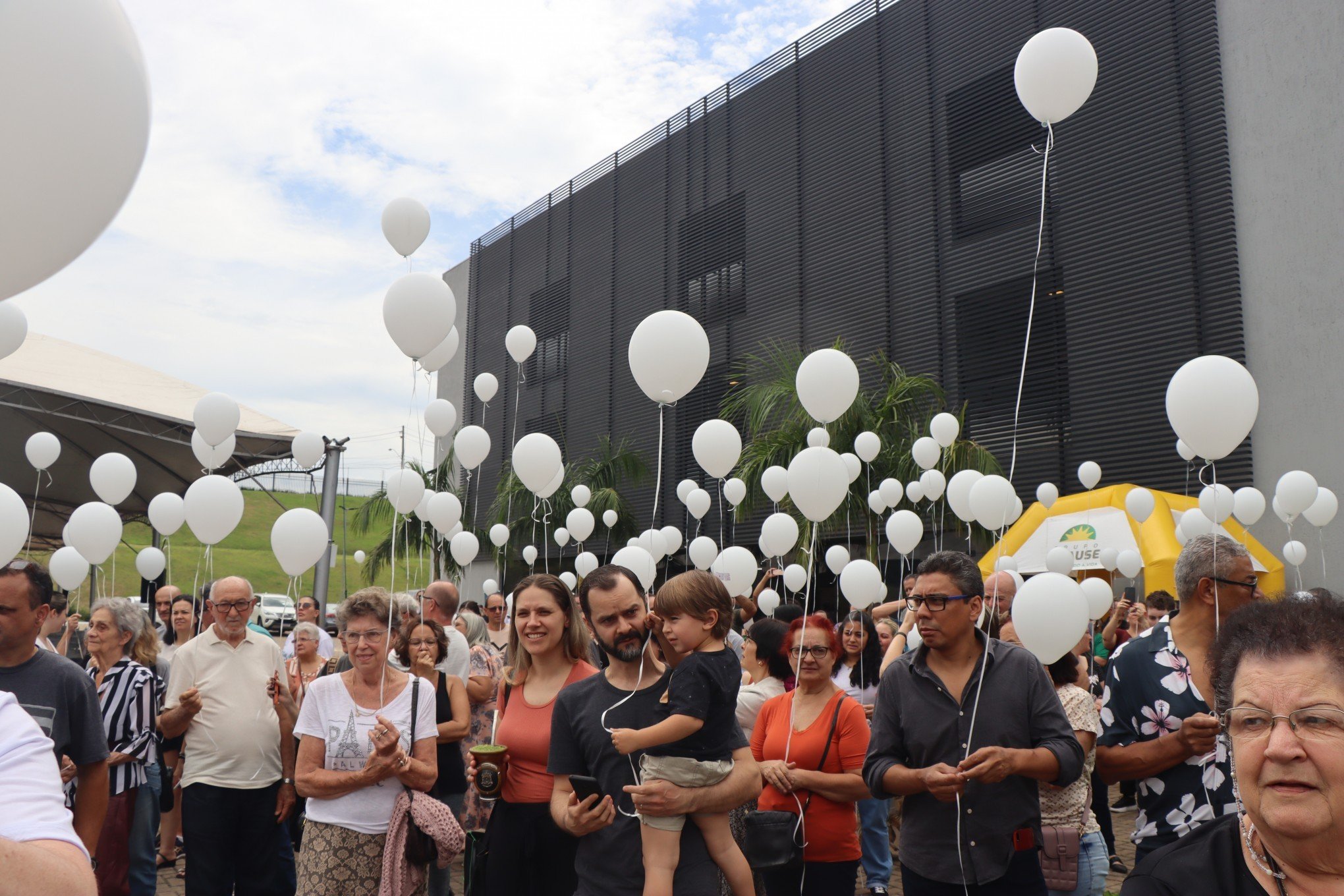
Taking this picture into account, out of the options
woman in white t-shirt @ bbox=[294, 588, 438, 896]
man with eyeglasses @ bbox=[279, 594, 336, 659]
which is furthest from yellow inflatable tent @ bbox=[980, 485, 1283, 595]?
woman in white t-shirt @ bbox=[294, 588, 438, 896]

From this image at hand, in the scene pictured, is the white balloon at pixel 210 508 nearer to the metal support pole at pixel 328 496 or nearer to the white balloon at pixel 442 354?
the white balloon at pixel 442 354

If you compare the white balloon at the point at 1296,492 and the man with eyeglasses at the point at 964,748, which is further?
the white balloon at the point at 1296,492

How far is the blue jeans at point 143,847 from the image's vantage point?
465cm

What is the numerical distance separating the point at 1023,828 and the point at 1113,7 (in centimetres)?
1363

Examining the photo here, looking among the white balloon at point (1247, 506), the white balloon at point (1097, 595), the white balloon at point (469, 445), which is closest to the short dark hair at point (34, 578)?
the white balloon at point (469, 445)

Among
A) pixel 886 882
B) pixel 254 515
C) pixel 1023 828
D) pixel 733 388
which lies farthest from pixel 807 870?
pixel 254 515

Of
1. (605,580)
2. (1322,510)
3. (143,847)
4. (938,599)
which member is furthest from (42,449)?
(1322,510)

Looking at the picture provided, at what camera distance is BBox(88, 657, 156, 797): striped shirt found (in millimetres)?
4340

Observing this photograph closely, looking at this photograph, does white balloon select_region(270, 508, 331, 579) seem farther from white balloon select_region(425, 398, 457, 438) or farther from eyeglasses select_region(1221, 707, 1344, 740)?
eyeglasses select_region(1221, 707, 1344, 740)

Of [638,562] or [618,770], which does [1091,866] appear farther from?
[638,562]

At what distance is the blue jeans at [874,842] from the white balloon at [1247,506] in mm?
5020

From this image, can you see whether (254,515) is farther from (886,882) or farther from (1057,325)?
(886,882)

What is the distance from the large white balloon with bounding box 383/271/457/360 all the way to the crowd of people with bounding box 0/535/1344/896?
4.11ft

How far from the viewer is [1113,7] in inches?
524
